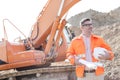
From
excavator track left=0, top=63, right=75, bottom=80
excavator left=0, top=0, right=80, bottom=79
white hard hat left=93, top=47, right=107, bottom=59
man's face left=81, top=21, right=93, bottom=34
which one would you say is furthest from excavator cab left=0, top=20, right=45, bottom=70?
white hard hat left=93, top=47, right=107, bottom=59

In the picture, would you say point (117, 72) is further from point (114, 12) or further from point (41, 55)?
point (114, 12)

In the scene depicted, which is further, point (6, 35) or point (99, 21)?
point (99, 21)

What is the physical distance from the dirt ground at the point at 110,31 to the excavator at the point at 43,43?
1.47 metres

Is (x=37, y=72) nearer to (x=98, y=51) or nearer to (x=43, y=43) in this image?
(x=43, y=43)

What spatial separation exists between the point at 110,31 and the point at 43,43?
8.33m

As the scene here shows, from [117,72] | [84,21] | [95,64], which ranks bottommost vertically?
[117,72]

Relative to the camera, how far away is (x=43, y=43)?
39.2 ft

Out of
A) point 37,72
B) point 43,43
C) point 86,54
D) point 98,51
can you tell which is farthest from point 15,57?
point 98,51

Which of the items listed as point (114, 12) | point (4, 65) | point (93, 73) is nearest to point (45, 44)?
point (4, 65)

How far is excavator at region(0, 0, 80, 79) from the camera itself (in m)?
11.0

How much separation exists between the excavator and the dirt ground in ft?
4.84

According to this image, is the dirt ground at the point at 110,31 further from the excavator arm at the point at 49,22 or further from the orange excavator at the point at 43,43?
the excavator arm at the point at 49,22

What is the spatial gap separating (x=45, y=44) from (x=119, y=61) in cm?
223

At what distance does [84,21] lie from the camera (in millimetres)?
5500
